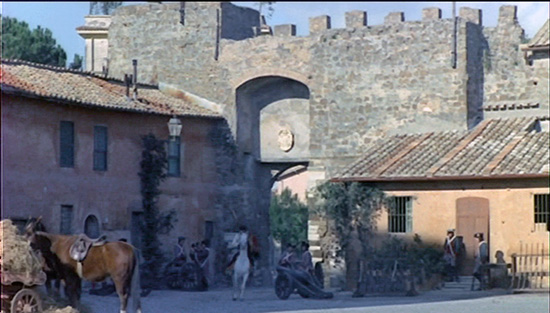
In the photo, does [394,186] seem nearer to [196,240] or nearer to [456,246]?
[456,246]

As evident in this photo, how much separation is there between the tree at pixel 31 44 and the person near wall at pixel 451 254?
80.9ft

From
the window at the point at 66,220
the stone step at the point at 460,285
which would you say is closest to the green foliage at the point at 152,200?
the window at the point at 66,220

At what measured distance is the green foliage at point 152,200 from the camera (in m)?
33.9

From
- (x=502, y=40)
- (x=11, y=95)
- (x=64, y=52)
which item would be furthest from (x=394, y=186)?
(x=64, y=52)

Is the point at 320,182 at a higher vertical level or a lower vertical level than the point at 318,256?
higher

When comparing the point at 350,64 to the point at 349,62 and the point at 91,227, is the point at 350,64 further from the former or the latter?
the point at 91,227

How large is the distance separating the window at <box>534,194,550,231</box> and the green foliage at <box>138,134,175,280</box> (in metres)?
10.8

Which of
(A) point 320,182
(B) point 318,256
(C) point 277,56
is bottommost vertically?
(B) point 318,256

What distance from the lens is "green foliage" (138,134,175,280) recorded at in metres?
33.9

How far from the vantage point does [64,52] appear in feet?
170

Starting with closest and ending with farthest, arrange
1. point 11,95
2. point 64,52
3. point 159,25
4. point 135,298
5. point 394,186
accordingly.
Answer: point 135,298
point 11,95
point 394,186
point 159,25
point 64,52

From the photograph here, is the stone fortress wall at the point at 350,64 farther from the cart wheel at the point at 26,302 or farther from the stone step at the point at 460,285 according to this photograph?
the cart wheel at the point at 26,302

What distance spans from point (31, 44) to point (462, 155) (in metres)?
25.2

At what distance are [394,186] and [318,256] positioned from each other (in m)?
4.05
